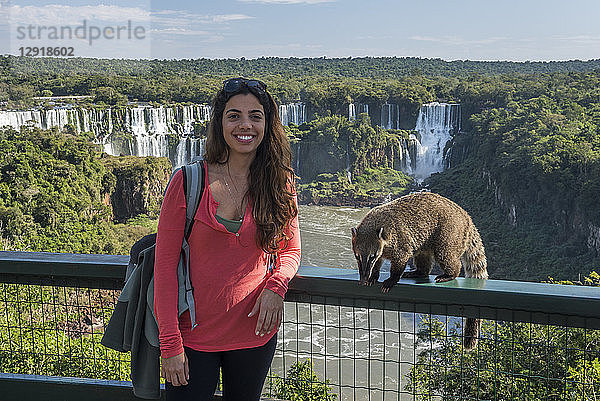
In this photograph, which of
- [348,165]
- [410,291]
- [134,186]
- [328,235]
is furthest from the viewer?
[348,165]

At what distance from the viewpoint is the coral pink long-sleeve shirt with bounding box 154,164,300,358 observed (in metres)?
1.35

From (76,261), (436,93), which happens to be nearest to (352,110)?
(436,93)

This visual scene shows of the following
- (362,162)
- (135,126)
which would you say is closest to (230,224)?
(135,126)

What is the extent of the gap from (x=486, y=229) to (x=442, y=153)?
8997 mm

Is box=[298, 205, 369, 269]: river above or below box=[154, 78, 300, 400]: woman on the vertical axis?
below

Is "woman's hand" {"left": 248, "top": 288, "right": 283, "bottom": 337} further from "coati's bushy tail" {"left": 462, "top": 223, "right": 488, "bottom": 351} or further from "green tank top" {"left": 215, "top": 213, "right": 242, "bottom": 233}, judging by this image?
"coati's bushy tail" {"left": 462, "top": 223, "right": 488, "bottom": 351}

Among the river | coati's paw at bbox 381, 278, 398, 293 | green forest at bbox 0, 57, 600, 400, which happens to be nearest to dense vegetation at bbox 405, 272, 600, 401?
coati's paw at bbox 381, 278, 398, 293

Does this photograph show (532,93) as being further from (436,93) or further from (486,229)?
(486,229)

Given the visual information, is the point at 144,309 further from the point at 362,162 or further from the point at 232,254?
the point at 362,162

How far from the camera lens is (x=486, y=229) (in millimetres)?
35969

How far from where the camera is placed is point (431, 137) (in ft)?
149

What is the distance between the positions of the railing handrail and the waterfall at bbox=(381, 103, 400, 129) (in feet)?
153

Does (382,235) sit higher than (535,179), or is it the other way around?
(382,235)

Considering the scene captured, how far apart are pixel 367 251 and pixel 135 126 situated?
39.3 meters
